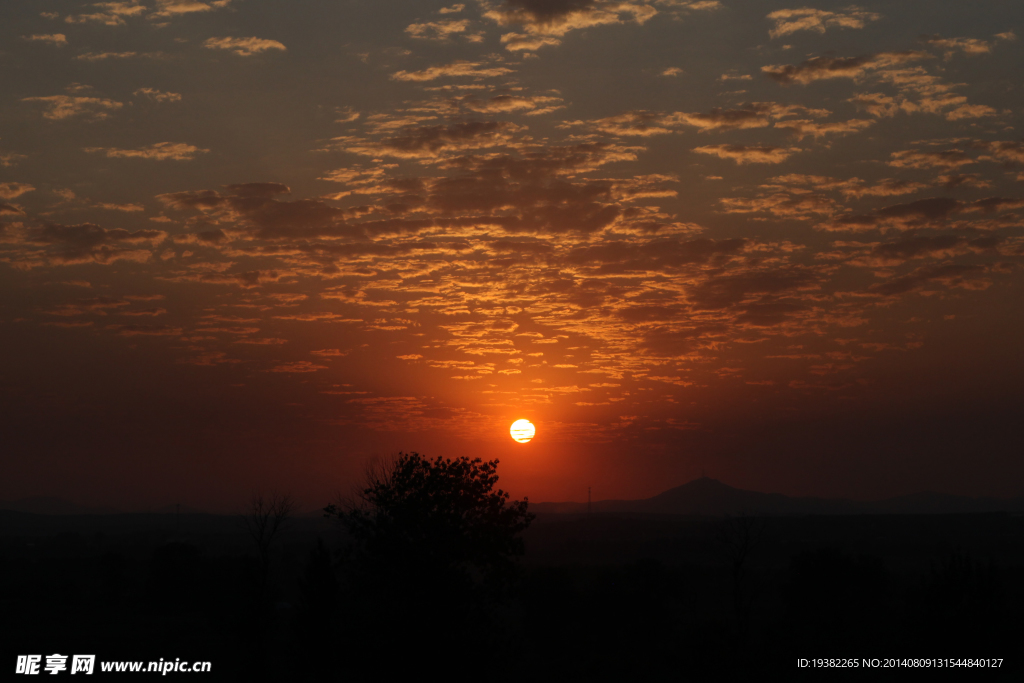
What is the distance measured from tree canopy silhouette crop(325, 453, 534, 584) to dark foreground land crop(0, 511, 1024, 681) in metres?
1.31

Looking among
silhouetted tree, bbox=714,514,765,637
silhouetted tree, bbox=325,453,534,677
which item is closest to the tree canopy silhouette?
silhouetted tree, bbox=325,453,534,677

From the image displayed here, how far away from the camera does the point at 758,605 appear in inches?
4353

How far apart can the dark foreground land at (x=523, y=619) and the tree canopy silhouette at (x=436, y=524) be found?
131 cm

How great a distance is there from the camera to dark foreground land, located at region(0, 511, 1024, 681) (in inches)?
1362

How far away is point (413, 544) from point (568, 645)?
59.6m

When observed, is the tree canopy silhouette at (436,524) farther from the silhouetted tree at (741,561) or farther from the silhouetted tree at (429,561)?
the silhouetted tree at (741,561)

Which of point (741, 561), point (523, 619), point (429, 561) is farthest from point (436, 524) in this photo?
point (523, 619)

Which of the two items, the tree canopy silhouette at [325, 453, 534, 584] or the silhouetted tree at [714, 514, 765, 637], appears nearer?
the tree canopy silhouette at [325, 453, 534, 584]

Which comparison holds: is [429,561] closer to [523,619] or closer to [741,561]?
[741,561]

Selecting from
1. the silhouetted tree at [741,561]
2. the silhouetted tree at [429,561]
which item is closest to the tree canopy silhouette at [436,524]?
the silhouetted tree at [429,561]

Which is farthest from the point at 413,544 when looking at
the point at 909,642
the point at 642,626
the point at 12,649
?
the point at 642,626

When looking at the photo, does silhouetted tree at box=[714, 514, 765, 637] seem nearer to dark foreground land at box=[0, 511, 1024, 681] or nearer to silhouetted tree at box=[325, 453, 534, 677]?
dark foreground land at box=[0, 511, 1024, 681]

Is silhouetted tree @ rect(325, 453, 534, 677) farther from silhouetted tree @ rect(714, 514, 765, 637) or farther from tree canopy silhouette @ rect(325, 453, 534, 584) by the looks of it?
silhouetted tree @ rect(714, 514, 765, 637)

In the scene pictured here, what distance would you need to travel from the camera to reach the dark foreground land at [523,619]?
34.6m
